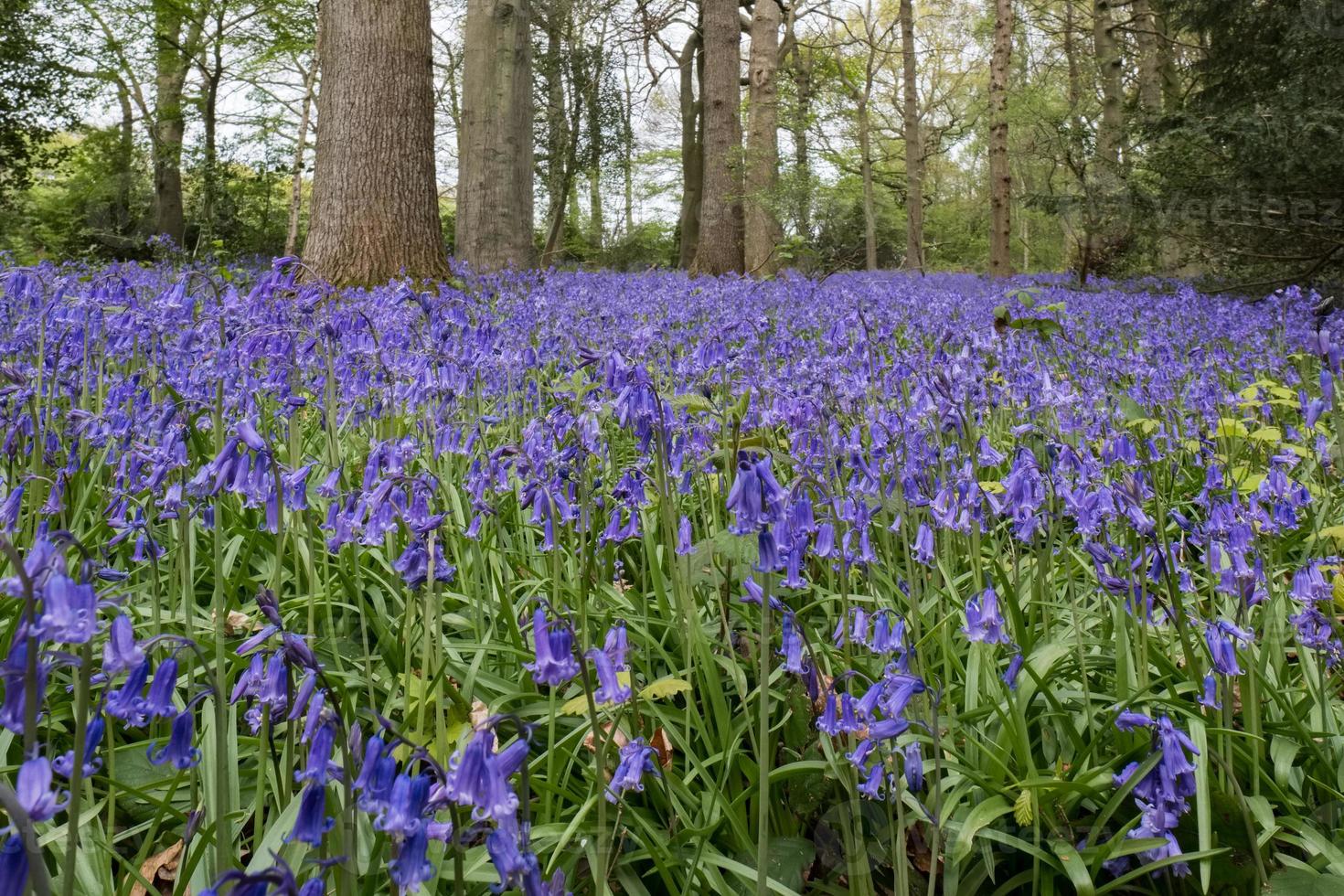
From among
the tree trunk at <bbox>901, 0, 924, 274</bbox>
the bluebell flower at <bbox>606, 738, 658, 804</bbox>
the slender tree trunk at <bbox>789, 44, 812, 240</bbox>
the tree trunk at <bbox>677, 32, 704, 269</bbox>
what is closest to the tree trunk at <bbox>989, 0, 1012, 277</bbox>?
the tree trunk at <bbox>901, 0, 924, 274</bbox>

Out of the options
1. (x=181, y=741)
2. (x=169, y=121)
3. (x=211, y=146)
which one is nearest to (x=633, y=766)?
(x=181, y=741)

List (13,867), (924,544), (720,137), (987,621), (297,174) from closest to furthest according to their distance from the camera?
1. (13,867)
2. (987,621)
3. (924,544)
4. (720,137)
5. (297,174)

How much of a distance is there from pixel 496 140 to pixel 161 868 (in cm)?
975

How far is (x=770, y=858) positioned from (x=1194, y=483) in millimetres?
3051

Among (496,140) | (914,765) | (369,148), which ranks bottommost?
(914,765)

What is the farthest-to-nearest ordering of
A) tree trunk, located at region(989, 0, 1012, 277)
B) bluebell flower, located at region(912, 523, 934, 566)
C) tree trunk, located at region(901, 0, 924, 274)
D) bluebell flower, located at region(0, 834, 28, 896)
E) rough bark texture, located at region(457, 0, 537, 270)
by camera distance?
tree trunk, located at region(901, 0, 924, 274)
tree trunk, located at region(989, 0, 1012, 277)
rough bark texture, located at region(457, 0, 537, 270)
bluebell flower, located at region(912, 523, 934, 566)
bluebell flower, located at region(0, 834, 28, 896)

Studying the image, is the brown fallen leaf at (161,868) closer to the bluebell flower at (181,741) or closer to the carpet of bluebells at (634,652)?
the carpet of bluebells at (634,652)

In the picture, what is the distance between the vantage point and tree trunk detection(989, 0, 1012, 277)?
15.1 m

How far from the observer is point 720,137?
14367 mm

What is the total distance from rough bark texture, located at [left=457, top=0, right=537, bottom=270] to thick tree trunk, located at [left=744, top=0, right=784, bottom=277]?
13.5 ft

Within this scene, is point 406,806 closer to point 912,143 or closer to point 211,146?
point 211,146

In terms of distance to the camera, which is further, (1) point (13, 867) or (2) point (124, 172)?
(2) point (124, 172)

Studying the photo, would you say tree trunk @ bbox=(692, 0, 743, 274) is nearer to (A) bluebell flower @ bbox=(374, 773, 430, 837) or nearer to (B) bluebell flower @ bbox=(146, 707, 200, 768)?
(B) bluebell flower @ bbox=(146, 707, 200, 768)

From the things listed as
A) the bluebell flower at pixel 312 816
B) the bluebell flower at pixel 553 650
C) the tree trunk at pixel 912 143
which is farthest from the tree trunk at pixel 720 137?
the bluebell flower at pixel 312 816
